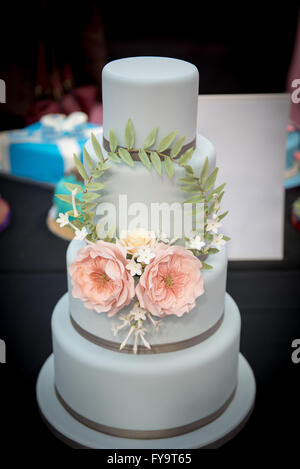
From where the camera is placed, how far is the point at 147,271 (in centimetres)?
166

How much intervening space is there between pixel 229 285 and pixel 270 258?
10.9 inches

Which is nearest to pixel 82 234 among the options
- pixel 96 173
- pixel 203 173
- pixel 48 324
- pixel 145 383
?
pixel 96 173

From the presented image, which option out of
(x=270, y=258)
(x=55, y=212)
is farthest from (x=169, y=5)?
(x=270, y=258)

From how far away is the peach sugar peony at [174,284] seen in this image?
1.68m

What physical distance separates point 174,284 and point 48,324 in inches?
40.4

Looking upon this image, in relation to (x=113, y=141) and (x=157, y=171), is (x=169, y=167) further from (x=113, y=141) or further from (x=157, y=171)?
(x=113, y=141)

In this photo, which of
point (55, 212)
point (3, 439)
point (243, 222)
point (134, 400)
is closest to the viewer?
point (134, 400)

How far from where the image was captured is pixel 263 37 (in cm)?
533

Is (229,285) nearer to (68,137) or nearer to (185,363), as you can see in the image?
(185,363)

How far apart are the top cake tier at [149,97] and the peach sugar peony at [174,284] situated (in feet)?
1.07

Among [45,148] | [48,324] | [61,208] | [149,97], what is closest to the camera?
[149,97]

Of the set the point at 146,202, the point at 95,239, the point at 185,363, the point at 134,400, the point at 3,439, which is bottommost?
the point at 3,439

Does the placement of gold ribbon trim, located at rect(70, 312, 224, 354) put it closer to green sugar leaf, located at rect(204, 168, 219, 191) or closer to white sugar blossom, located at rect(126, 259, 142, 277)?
white sugar blossom, located at rect(126, 259, 142, 277)

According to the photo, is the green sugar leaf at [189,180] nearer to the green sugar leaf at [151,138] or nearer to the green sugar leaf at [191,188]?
the green sugar leaf at [191,188]
